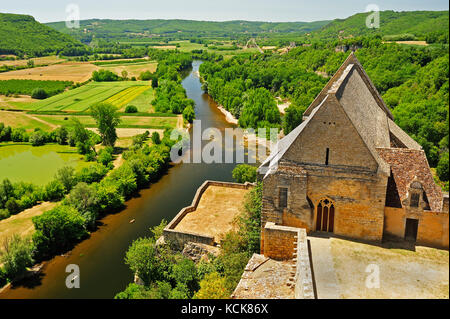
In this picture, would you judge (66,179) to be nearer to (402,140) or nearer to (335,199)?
(335,199)

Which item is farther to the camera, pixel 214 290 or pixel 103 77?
pixel 103 77

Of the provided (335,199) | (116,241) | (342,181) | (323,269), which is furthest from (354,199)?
(116,241)

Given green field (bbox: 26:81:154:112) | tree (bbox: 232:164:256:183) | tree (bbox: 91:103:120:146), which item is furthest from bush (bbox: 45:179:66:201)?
green field (bbox: 26:81:154:112)

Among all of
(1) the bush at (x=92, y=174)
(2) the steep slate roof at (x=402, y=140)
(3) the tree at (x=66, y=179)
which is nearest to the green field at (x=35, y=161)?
(3) the tree at (x=66, y=179)

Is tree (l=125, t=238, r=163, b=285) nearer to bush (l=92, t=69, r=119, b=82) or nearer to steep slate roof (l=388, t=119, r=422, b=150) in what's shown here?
steep slate roof (l=388, t=119, r=422, b=150)

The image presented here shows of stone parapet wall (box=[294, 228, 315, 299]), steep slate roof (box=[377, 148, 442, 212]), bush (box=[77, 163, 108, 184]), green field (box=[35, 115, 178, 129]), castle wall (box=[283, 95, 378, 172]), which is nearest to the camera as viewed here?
stone parapet wall (box=[294, 228, 315, 299])
